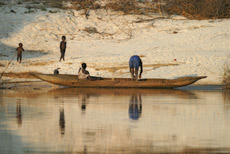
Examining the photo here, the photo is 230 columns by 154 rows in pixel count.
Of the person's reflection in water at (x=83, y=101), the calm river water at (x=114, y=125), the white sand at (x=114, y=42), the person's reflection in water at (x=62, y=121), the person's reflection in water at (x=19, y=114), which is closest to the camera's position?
the calm river water at (x=114, y=125)

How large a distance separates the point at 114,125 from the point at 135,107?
3535 mm

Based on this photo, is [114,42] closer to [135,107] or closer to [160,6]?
[160,6]

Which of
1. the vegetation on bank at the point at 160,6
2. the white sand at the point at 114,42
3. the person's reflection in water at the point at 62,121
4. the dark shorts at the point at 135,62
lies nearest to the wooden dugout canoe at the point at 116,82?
the dark shorts at the point at 135,62

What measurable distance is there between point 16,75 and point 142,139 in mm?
16719

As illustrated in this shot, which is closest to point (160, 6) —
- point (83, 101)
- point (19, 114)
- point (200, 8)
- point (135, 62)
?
point (200, 8)

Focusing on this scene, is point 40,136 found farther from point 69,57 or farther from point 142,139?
point 69,57

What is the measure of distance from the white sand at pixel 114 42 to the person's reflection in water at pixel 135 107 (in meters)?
6.41

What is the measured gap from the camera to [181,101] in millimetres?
16078

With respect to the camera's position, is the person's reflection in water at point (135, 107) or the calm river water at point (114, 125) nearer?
the calm river water at point (114, 125)

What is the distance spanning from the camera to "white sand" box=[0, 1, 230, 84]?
25266mm

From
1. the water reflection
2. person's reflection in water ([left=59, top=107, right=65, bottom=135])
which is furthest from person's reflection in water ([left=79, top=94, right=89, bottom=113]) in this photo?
person's reflection in water ([left=59, top=107, right=65, bottom=135])

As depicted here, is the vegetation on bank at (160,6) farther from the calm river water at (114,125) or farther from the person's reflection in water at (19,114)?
the person's reflection in water at (19,114)

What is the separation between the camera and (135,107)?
1453 centimetres

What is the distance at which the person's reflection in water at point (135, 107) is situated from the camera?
12.5 metres
